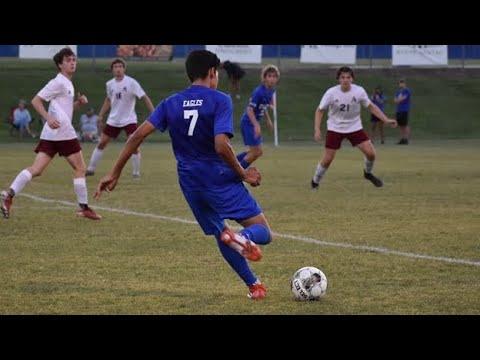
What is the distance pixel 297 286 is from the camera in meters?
8.45

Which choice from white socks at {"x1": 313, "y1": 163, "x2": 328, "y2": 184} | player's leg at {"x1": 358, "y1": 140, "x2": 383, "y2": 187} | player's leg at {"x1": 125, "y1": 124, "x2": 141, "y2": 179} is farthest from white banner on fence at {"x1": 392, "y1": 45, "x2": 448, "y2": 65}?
white socks at {"x1": 313, "y1": 163, "x2": 328, "y2": 184}

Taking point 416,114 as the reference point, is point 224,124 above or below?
above

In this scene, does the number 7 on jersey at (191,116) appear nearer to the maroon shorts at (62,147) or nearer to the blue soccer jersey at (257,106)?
the maroon shorts at (62,147)

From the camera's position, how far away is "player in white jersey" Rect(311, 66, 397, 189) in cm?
1864

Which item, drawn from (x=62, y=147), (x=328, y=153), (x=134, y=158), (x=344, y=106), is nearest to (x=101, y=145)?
(x=134, y=158)

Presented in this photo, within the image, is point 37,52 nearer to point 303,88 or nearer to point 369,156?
point 303,88

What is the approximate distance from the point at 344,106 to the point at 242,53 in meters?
26.9

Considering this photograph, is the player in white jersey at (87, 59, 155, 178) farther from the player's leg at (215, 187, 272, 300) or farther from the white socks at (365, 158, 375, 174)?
the player's leg at (215, 187, 272, 300)

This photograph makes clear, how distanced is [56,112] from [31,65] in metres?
32.7

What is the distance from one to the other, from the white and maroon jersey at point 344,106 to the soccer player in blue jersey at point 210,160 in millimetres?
10182

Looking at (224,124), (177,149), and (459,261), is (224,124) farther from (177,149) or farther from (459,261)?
(459,261)

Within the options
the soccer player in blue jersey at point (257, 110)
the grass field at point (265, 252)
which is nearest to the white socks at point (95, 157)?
the grass field at point (265, 252)

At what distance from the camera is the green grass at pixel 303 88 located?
42.3m
